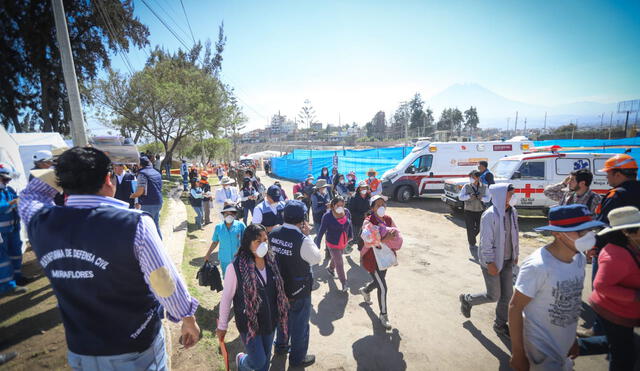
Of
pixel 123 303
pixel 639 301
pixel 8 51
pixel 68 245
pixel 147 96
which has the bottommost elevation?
pixel 639 301

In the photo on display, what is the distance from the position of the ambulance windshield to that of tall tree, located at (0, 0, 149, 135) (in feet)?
63.1

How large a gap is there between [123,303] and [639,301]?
378 centimetres

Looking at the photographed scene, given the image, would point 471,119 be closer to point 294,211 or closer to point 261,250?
point 294,211

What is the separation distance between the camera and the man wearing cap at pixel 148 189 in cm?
543

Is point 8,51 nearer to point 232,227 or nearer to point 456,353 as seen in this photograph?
point 232,227

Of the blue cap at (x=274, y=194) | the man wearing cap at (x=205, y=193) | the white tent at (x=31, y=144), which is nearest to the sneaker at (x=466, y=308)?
the blue cap at (x=274, y=194)

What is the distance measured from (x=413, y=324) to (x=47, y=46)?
24.4m

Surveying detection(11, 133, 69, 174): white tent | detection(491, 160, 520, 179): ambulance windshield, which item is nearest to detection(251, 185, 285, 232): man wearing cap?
detection(11, 133, 69, 174): white tent

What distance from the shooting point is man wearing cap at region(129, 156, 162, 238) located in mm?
5430

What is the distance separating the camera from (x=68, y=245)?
4.85 feet

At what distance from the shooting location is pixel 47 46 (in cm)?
1661

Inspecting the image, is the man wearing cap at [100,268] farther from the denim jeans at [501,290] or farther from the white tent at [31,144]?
the white tent at [31,144]

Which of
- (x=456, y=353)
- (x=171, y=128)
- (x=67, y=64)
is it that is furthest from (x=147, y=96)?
(x=456, y=353)

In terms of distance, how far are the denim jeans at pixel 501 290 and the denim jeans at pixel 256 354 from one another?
292cm
